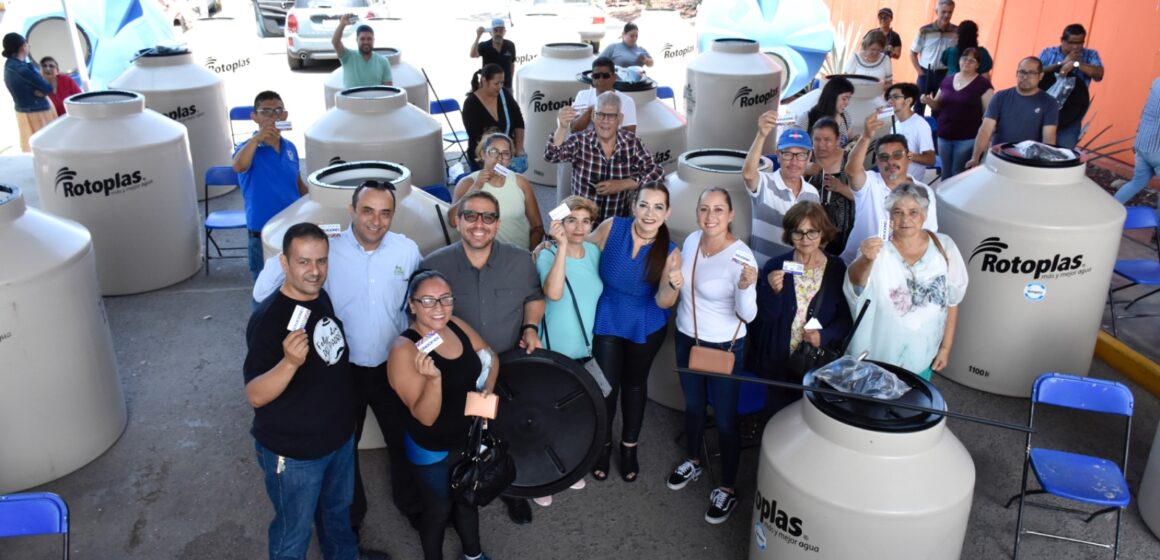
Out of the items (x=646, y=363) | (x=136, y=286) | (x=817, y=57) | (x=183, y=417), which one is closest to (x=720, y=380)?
(x=646, y=363)

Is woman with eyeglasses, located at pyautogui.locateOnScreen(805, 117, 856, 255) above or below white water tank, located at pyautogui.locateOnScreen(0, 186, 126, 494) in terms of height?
above

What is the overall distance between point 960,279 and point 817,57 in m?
11.2

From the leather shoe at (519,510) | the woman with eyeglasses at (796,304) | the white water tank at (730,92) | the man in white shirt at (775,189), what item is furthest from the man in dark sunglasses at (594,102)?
the leather shoe at (519,510)

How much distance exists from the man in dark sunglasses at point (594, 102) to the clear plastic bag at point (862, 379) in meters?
3.31

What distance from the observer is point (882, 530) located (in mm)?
3680

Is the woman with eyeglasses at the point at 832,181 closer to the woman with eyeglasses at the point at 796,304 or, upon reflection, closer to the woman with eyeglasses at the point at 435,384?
the woman with eyeglasses at the point at 796,304

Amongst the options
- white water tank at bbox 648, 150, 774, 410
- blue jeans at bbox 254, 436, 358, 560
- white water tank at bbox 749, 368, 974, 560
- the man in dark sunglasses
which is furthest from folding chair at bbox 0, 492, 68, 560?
the man in dark sunglasses

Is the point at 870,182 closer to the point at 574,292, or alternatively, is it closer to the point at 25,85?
the point at 574,292

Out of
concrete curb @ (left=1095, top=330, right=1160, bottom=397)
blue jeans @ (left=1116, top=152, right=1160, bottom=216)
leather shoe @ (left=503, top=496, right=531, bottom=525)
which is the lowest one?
leather shoe @ (left=503, top=496, right=531, bottom=525)

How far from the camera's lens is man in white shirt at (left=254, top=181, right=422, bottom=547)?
414 cm

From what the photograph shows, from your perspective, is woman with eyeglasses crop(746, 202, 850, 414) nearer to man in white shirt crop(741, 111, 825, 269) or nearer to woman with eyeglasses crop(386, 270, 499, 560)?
man in white shirt crop(741, 111, 825, 269)

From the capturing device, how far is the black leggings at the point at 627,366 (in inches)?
184

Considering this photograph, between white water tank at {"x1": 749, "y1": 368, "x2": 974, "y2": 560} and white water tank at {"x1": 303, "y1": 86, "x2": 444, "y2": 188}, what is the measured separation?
13.8 ft

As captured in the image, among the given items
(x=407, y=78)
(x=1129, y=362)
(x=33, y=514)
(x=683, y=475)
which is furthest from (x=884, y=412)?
(x=407, y=78)
